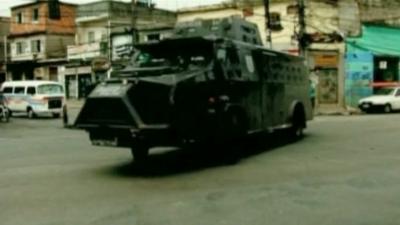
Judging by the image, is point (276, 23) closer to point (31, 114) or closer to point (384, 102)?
point (384, 102)

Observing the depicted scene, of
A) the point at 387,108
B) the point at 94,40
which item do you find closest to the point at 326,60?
the point at 387,108

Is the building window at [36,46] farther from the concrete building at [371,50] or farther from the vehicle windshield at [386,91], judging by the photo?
the vehicle windshield at [386,91]

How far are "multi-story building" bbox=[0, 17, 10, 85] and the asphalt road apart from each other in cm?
4717

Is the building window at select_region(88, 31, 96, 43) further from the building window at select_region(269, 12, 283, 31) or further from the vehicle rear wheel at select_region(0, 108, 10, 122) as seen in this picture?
the vehicle rear wheel at select_region(0, 108, 10, 122)

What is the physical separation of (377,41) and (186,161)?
110 ft

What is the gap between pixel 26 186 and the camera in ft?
37.1

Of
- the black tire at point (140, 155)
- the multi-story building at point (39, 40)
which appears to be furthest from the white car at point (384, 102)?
the multi-story building at point (39, 40)

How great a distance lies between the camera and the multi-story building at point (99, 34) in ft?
173

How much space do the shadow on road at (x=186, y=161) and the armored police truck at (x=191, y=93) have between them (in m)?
0.43

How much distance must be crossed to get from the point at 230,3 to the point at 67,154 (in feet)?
110

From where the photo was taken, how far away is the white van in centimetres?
3775

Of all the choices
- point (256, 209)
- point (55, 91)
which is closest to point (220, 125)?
point (256, 209)

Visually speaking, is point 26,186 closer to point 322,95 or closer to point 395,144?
point 395,144

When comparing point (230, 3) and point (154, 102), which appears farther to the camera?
point (230, 3)
